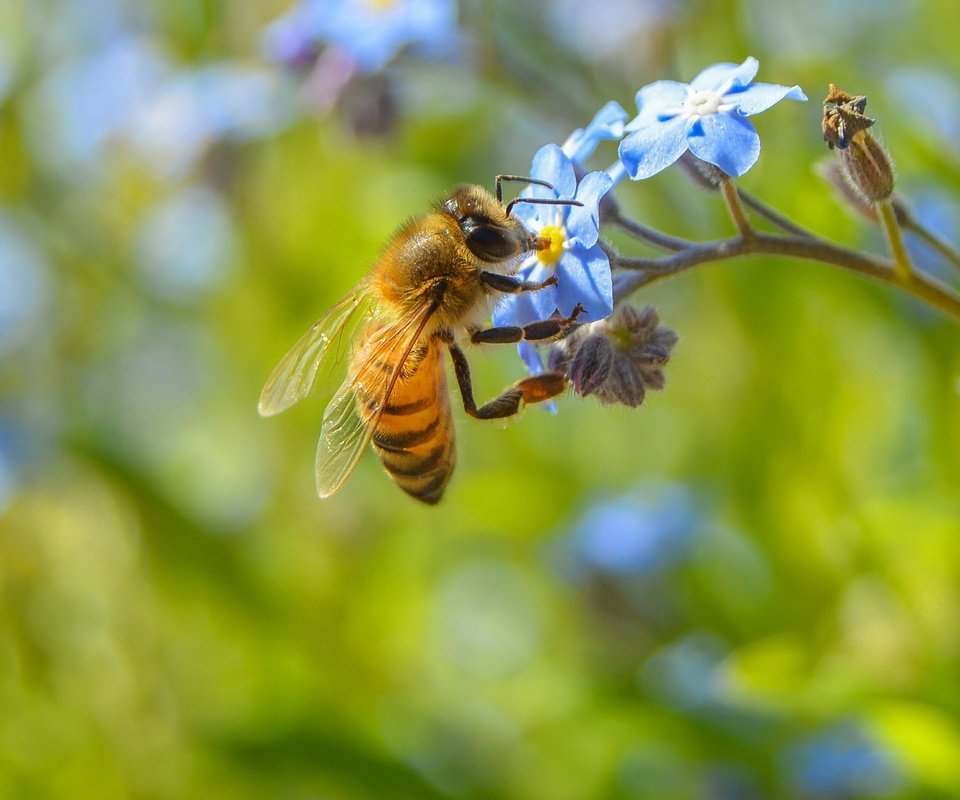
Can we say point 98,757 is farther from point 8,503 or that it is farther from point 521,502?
point 521,502

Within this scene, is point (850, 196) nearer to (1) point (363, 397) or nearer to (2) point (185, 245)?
(1) point (363, 397)

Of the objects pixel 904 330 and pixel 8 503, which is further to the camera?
pixel 8 503

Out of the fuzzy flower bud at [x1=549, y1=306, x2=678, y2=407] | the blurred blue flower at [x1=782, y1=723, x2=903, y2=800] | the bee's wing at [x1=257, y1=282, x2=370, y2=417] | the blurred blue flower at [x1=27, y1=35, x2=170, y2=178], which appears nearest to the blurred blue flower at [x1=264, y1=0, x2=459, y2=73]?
the bee's wing at [x1=257, y1=282, x2=370, y2=417]

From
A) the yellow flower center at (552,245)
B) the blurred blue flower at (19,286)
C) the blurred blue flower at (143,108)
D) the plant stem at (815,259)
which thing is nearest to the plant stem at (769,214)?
the plant stem at (815,259)

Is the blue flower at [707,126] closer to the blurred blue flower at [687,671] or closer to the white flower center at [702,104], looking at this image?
the white flower center at [702,104]

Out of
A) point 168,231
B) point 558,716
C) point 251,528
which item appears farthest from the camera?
point 168,231

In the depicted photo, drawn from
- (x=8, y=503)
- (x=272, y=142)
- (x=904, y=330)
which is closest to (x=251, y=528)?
(x=8, y=503)

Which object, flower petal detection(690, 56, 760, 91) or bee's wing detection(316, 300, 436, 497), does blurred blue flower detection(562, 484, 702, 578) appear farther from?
flower petal detection(690, 56, 760, 91)
